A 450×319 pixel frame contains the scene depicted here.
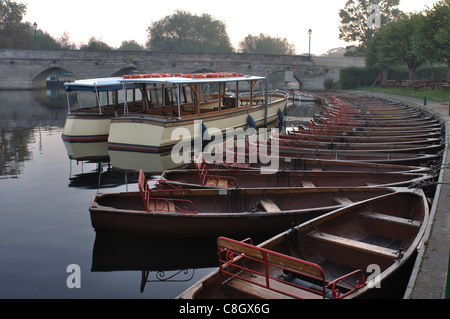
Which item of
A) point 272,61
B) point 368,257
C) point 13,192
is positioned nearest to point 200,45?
point 272,61

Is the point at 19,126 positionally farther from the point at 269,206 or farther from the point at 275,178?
the point at 269,206

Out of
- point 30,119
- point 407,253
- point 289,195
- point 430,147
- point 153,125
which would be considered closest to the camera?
point 407,253

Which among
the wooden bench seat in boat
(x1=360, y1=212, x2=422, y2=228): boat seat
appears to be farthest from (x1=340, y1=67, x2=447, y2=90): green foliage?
the wooden bench seat in boat

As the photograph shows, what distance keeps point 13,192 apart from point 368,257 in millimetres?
9778

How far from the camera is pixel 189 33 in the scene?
275 feet

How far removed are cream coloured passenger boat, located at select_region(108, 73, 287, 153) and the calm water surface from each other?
58.8 inches

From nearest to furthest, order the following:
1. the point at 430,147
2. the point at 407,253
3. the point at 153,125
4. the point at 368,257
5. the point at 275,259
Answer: the point at 275,259 < the point at 407,253 < the point at 368,257 < the point at 430,147 < the point at 153,125

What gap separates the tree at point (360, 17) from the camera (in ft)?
201

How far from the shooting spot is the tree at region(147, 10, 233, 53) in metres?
83.2

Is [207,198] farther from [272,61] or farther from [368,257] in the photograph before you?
[272,61]

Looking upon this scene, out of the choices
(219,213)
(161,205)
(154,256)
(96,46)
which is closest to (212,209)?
(219,213)

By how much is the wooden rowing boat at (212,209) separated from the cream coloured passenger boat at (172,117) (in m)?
6.97

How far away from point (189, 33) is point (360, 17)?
35.9 meters

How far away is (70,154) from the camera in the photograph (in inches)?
652
